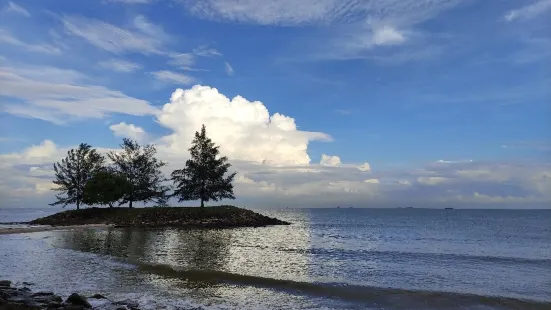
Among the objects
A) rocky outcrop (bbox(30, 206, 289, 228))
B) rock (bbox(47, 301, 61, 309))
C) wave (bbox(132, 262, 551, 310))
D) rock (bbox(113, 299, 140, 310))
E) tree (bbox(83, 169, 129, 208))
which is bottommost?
wave (bbox(132, 262, 551, 310))

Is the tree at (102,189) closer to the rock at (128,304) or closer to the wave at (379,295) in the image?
the wave at (379,295)

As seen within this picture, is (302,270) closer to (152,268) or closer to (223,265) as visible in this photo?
(223,265)

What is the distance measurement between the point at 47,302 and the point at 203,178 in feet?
240

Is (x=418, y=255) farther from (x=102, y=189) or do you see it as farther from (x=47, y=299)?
(x=102, y=189)

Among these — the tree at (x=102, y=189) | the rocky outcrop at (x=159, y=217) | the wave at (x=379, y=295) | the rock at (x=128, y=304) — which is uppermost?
the tree at (x=102, y=189)

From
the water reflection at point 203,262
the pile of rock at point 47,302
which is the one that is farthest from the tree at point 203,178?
the pile of rock at point 47,302

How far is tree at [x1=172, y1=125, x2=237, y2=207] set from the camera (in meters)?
90.0

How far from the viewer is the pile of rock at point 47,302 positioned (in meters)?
16.4

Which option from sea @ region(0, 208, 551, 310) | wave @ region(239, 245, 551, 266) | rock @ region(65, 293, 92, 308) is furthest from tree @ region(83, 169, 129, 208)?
rock @ region(65, 293, 92, 308)

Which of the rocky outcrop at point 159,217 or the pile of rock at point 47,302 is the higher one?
the rocky outcrop at point 159,217

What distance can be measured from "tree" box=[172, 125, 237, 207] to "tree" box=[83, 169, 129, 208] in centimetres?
1208

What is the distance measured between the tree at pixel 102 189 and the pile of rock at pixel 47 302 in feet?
219

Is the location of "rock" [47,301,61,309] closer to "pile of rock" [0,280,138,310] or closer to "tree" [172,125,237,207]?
"pile of rock" [0,280,138,310]

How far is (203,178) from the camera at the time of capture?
296ft
